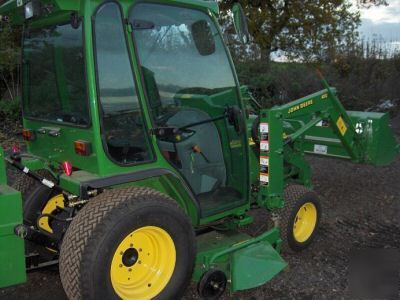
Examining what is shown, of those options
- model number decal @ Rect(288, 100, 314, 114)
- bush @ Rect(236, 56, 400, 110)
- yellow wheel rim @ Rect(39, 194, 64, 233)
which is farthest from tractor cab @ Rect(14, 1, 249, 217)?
bush @ Rect(236, 56, 400, 110)

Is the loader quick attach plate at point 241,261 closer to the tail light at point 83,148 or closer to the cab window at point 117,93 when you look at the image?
the cab window at point 117,93

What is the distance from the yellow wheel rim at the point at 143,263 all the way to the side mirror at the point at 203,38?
137 centimetres

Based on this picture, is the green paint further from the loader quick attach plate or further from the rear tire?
the rear tire

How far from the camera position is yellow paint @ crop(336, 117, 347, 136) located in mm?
4754

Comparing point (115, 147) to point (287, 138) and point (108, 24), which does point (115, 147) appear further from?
Result: point (287, 138)

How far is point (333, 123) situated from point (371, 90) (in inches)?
294

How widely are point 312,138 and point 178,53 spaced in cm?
277

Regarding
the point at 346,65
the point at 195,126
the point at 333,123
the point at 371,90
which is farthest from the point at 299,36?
the point at 195,126

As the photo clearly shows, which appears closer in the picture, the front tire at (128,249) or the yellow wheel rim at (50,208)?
the front tire at (128,249)

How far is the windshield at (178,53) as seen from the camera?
305cm

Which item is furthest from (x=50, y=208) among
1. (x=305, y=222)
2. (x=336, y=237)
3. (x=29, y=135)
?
(x=336, y=237)

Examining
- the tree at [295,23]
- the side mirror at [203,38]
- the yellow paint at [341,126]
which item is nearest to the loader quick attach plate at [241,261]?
the side mirror at [203,38]

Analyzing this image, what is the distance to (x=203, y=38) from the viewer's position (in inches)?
133

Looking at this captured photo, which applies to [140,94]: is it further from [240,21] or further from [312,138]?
[312,138]
